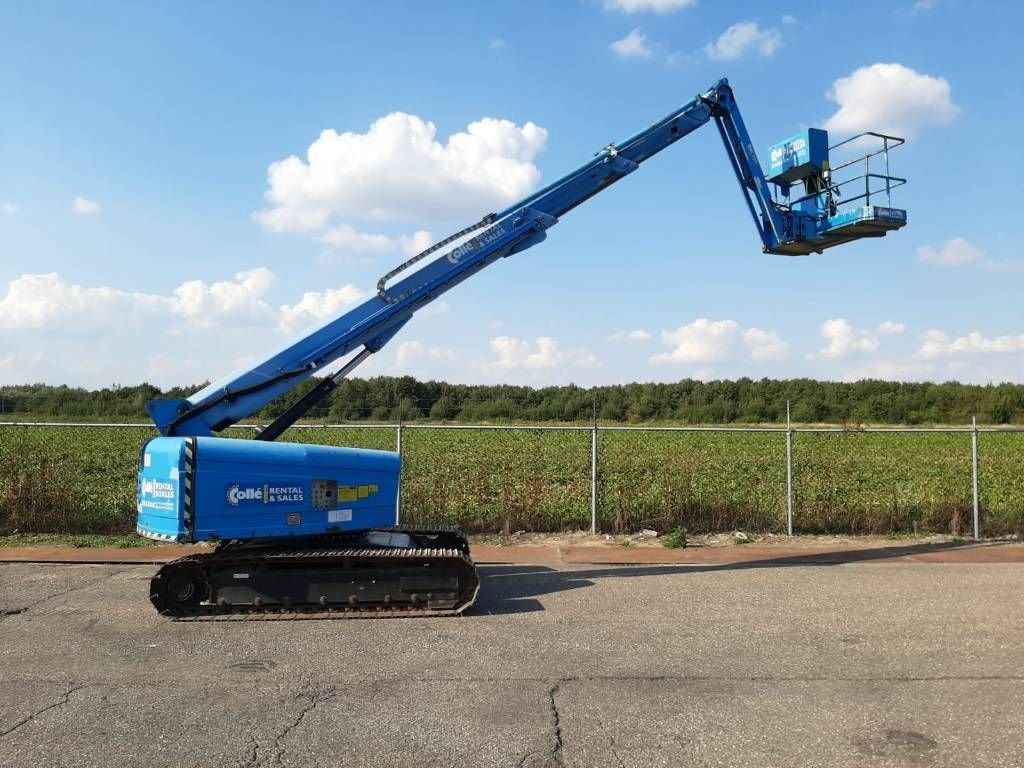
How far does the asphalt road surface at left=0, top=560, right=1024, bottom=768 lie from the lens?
428 cm

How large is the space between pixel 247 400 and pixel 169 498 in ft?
4.89

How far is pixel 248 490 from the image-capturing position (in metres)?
7.29

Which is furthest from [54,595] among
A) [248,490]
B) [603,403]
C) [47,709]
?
[603,403]

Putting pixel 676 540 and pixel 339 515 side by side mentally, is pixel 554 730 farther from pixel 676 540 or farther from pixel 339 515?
pixel 676 540

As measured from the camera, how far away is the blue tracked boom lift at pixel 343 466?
7.20 metres

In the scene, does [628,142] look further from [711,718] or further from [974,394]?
[974,394]

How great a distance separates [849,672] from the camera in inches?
219

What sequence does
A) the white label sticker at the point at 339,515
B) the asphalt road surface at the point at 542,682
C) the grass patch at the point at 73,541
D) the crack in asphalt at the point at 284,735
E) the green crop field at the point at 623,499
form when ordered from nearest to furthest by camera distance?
the crack in asphalt at the point at 284,735 → the asphalt road surface at the point at 542,682 → the white label sticker at the point at 339,515 → the grass patch at the point at 73,541 → the green crop field at the point at 623,499

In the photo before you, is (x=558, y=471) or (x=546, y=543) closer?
(x=546, y=543)

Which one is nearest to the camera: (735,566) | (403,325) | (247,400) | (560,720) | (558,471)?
(560,720)

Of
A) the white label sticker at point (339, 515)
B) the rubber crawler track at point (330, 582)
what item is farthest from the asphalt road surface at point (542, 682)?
the white label sticker at point (339, 515)

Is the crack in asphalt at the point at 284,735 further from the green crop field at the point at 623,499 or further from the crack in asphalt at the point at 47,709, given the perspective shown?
the green crop field at the point at 623,499

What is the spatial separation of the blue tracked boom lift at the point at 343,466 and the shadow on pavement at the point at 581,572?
606 millimetres

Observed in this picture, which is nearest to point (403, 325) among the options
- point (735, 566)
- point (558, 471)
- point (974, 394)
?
point (735, 566)
